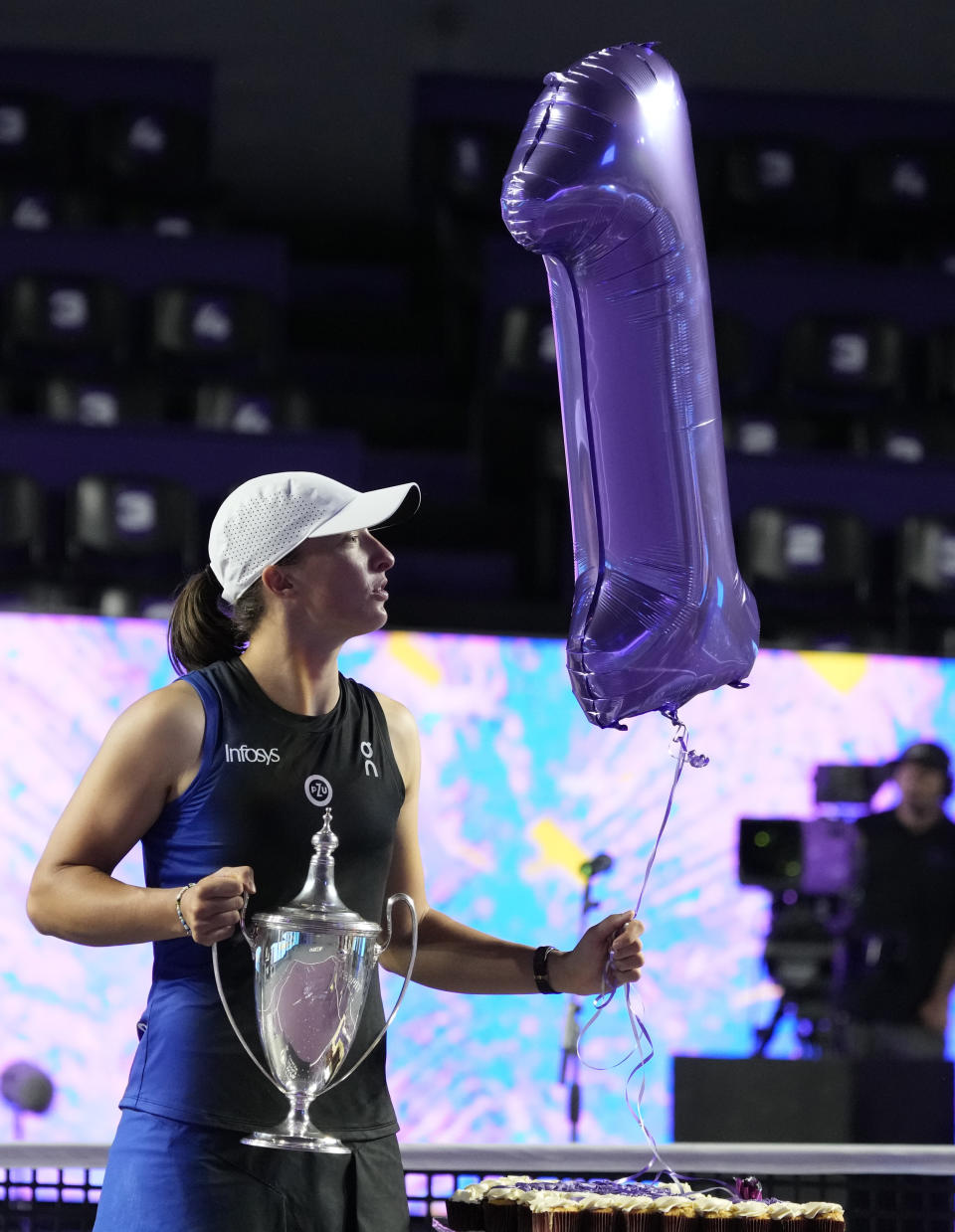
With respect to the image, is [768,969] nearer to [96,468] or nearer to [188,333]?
[96,468]

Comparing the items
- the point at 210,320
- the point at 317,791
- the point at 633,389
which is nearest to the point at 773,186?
the point at 210,320

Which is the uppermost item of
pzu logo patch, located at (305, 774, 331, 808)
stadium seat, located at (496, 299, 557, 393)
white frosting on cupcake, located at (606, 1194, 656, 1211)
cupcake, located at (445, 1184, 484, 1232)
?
stadium seat, located at (496, 299, 557, 393)

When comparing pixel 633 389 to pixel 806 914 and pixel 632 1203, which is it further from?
pixel 806 914

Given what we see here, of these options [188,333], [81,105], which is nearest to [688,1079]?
[188,333]

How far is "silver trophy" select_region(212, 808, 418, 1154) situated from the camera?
1537mm

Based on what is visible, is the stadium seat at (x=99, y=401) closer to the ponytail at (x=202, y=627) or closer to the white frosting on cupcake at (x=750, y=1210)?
the ponytail at (x=202, y=627)

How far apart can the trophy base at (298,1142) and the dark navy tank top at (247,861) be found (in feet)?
0.27

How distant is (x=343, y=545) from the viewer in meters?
1.80

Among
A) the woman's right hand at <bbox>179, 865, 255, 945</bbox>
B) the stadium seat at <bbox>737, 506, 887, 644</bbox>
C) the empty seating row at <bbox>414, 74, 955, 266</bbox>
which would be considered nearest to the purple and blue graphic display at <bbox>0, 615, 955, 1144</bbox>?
the stadium seat at <bbox>737, 506, 887, 644</bbox>

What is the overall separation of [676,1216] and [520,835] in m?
3.12

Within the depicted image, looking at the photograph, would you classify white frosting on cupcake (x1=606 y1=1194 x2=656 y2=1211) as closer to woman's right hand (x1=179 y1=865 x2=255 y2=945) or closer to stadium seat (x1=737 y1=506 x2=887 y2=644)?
woman's right hand (x1=179 y1=865 x2=255 y2=945)

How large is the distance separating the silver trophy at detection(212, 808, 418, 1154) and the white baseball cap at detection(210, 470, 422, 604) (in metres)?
0.34

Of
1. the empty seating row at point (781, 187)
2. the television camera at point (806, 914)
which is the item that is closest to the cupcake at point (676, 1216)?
the television camera at point (806, 914)

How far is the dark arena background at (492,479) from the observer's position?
175 inches
